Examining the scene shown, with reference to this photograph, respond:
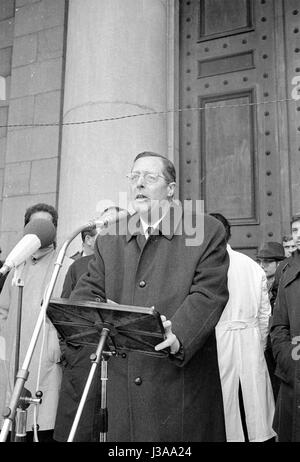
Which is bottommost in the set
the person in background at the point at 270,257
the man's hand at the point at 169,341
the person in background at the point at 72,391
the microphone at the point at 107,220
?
the person in background at the point at 72,391

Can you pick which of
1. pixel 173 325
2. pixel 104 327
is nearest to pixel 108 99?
pixel 173 325

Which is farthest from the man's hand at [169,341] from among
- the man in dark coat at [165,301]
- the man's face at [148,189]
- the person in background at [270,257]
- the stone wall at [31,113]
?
the stone wall at [31,113]

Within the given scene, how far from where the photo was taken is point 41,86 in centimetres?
712

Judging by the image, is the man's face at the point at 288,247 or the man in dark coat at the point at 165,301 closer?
the man in dark coat at the point at 165,301

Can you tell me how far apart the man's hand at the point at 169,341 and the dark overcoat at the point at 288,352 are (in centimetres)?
169

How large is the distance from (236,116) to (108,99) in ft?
4.98

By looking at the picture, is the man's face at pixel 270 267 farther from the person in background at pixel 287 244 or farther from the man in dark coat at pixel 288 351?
the man in dark coat at pixel 288 351

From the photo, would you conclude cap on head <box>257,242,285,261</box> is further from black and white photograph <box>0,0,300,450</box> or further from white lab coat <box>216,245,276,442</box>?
white lab coat <box>216,245,276,442</box>

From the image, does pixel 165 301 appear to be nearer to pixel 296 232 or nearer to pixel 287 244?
pixel 296 232

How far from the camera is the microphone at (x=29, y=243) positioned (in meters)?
2.33

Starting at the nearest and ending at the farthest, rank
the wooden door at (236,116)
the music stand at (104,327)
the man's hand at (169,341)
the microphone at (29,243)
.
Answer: the music stand at (104,327), the man's hand at (169,341), the microphone at (29,243), the wooden door at (236,116)

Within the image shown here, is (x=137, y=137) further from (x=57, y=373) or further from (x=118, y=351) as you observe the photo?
(x=118, y=351)

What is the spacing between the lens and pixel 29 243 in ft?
8.02
